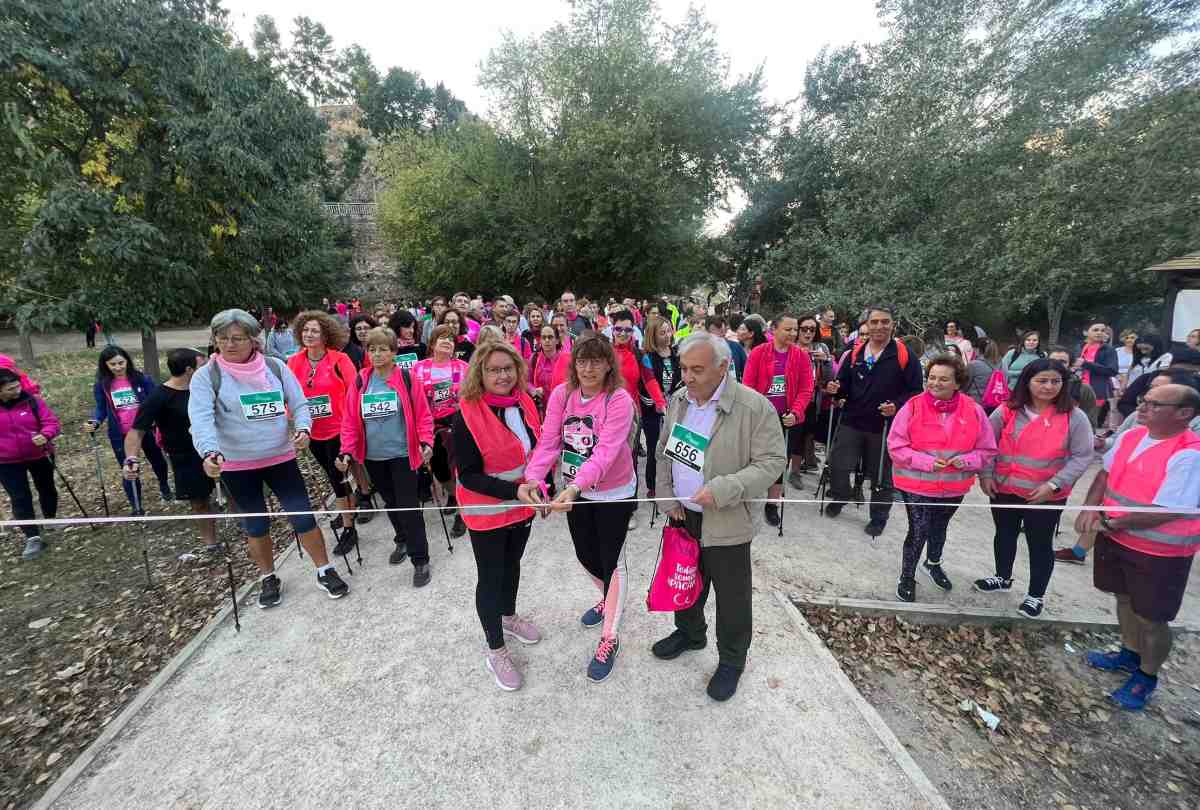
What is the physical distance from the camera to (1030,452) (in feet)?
11.5

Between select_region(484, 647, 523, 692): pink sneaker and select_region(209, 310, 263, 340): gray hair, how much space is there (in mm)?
2699

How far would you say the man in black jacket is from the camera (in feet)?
15.2

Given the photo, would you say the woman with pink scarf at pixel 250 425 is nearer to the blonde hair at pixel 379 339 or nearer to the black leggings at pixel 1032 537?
the blonde hair at pixel 379 339

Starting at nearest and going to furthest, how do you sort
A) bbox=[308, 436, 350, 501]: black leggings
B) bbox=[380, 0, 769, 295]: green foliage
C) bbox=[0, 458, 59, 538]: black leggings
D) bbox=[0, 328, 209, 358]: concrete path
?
bbox=[308, 436, 350, 501]: black leggings < bbox=[0, 458, 59, 538]: black leggings < bbox=[0, 328, 209, 358]: concrete path < bbox=[380, 0, 769, 295]: green foliage

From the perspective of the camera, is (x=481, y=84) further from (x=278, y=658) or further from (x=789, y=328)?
(x=278, y=658)

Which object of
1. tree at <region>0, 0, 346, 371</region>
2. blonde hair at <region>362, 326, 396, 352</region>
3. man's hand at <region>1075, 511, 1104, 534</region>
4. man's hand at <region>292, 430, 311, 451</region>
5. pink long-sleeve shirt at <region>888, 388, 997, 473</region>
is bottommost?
man's hand at <region>1075, 511, 1104, 534</region>

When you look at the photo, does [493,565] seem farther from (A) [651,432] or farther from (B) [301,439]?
(A) [651,432]

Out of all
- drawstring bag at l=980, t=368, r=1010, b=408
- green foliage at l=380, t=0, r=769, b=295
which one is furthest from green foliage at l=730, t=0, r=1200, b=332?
A: drawstring bag at l=980, t=368, r=1010, b=408

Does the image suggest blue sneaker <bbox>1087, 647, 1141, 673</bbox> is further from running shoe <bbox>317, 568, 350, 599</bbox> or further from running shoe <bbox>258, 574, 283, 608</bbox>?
running shoe <bbox>258, 574, 283, 608</bbox>

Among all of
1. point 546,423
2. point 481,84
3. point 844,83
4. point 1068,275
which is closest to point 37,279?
point 546,423

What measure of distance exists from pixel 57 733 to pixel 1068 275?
18.1 metres

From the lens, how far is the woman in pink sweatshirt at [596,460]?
8.76 ft

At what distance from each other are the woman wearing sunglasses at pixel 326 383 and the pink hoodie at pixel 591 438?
2491 mm

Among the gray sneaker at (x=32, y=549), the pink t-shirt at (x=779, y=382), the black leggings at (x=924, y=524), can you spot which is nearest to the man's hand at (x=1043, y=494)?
the black leggings at (x=924, y=524)
